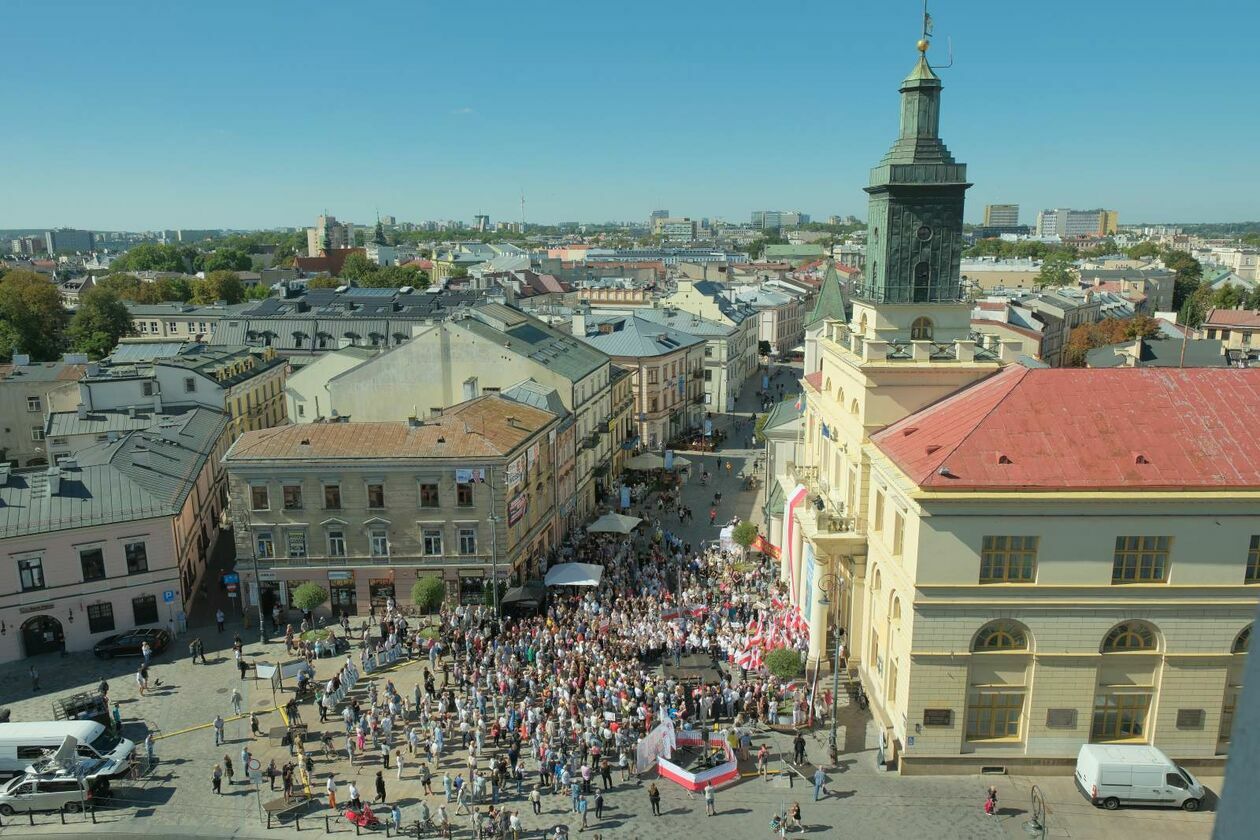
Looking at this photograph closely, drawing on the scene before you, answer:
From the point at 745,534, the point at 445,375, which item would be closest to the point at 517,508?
the point at 745,534

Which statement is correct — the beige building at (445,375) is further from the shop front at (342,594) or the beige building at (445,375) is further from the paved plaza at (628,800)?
the paved plaza at (628,800)

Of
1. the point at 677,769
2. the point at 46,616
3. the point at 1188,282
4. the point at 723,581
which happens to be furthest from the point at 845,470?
the point at 1188,282

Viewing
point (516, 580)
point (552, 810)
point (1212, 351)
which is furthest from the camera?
point (1212, 351)

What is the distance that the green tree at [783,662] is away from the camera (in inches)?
1390

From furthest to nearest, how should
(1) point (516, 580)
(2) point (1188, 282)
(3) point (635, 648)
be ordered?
(2) point (1188, 282)
(1) point (516, 580)
(3) point (635, 648)

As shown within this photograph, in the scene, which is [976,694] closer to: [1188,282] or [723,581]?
[723,581]

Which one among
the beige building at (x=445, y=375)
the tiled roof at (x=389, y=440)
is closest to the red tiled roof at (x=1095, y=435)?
the tiled roof at (x=389, y=440)

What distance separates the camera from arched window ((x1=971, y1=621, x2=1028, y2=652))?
30.4 meters

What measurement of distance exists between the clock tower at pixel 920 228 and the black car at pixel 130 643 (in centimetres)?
3426

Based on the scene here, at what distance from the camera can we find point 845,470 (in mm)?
41750

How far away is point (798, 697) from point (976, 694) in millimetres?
6664

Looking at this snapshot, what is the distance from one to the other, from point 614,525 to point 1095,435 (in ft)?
98.0

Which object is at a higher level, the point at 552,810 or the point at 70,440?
the point at 70,440

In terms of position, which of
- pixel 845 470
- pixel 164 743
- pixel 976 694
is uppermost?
pixel 845 470
